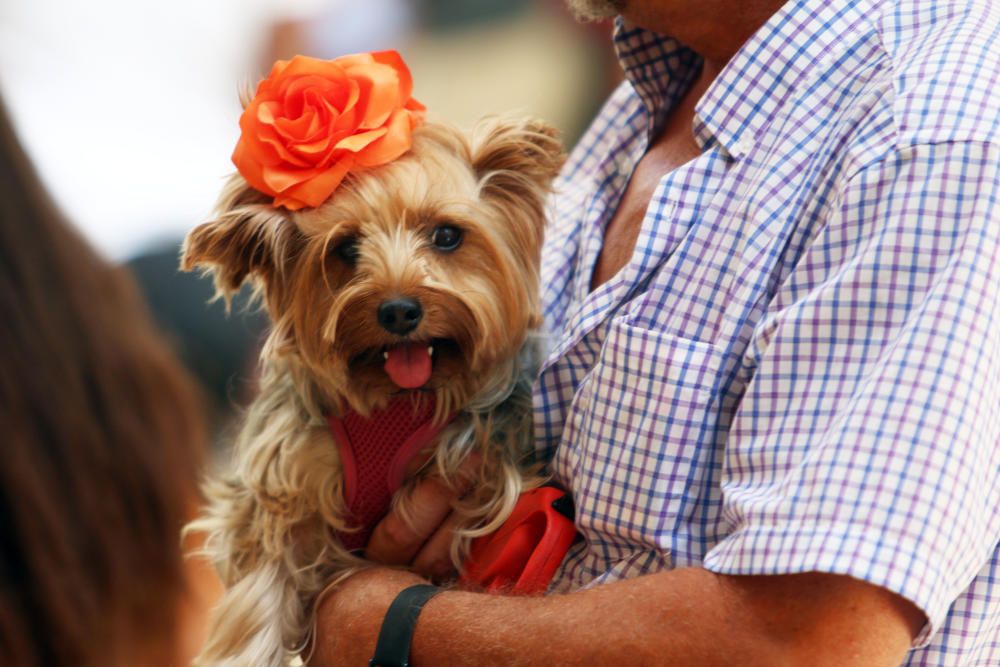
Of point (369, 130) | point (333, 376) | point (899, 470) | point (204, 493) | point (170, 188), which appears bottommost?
point (170, 188)

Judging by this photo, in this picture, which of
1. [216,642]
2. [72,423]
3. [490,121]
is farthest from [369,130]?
[216,642]

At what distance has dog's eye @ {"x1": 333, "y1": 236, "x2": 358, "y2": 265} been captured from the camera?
167 centimetres

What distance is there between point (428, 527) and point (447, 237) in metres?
0.46

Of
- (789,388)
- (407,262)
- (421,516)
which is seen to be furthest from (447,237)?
(789,388)

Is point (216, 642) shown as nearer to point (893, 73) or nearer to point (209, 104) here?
point (893, 73)

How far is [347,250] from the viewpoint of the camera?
168 cm

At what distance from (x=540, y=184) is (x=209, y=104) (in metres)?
3.47

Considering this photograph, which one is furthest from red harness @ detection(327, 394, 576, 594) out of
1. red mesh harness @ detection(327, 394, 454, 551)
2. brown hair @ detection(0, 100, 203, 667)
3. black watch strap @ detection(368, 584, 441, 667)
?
brown hair @ detection(0, 100, 203, 667)

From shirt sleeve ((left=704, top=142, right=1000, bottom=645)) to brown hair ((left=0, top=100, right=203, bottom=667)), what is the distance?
25.7 inches

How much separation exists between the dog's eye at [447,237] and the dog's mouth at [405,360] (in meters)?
0.15

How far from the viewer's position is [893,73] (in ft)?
4.35

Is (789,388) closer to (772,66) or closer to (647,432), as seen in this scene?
(647,432)

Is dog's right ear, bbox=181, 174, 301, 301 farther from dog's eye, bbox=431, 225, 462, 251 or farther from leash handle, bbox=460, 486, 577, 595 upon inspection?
leash handle, bbox=460, 486, 577, 595

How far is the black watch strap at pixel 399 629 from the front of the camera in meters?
1.47
